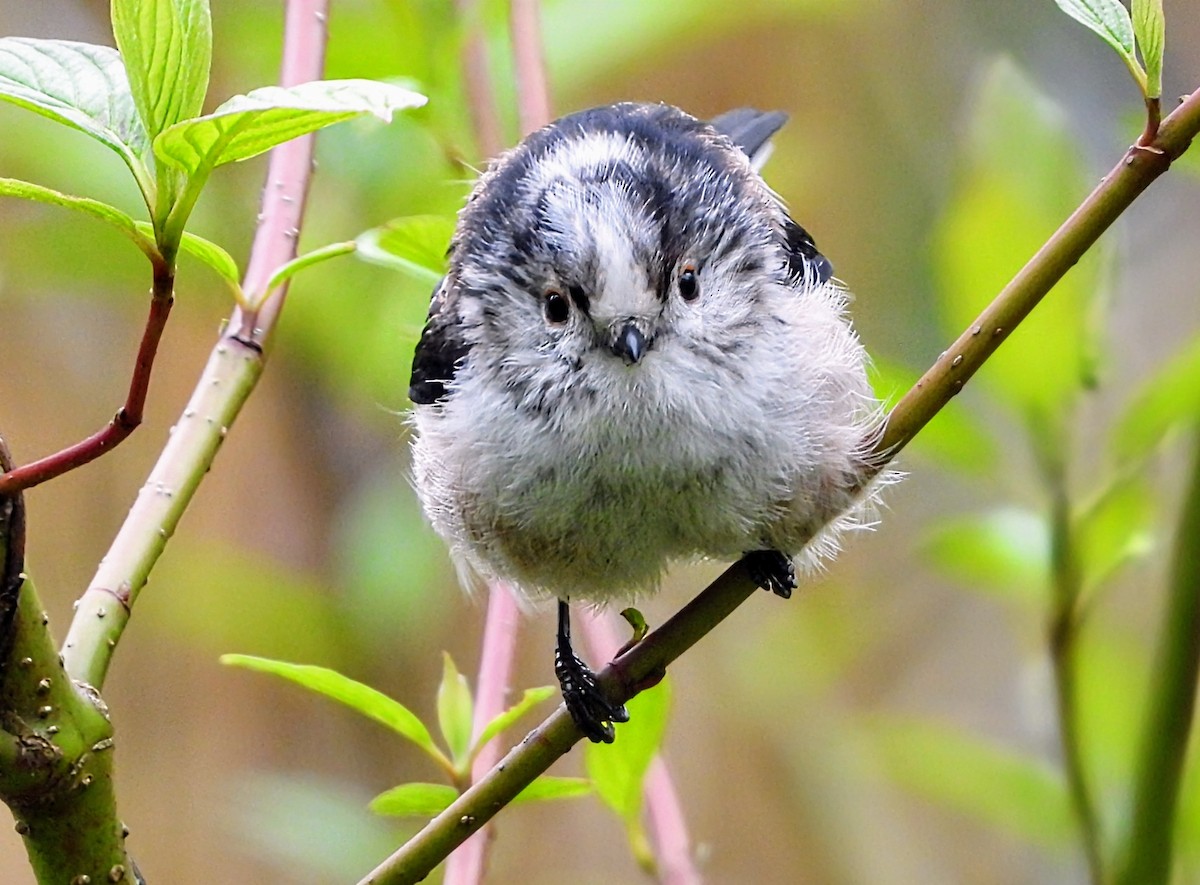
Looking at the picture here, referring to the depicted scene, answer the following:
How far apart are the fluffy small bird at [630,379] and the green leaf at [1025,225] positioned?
254 millimetres

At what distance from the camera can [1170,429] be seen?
204cm

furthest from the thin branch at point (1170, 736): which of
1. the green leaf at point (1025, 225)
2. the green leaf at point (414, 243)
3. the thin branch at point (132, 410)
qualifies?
the thin branch at point (132, 410)

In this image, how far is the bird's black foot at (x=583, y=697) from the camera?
1.83 meters

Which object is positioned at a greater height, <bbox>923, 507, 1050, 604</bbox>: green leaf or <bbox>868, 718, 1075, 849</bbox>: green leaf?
<bbox>923, 507, 1050, 604</bbox>: green leaf

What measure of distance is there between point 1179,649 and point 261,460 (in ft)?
10.9

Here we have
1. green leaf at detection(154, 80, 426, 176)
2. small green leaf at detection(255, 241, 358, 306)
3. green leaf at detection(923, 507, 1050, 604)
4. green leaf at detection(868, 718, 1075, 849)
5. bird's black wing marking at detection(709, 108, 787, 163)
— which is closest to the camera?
green leaf at detection(154, 80, 426, 176)

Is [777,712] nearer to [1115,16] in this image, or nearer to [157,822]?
[157,822]

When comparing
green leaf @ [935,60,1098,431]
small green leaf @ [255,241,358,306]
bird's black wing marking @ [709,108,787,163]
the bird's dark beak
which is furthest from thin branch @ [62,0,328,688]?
bird's black wing marking @ [709,108,787,163]

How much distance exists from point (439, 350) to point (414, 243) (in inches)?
16.0

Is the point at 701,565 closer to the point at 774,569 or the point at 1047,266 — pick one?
the point at 774,569

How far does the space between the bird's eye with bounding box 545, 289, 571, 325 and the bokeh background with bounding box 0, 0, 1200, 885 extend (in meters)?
0.45

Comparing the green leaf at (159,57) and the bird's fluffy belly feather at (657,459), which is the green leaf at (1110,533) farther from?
the green leaf at (159,57)

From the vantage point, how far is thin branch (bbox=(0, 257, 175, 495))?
1102 millimetres

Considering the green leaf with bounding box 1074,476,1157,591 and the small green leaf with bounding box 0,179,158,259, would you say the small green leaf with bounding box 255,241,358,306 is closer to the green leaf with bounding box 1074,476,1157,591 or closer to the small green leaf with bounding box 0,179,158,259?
the small green leaf with bounding box 0,179,158,259
